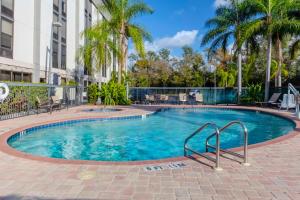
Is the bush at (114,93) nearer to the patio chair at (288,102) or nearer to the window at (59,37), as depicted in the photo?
the window at (59,37)

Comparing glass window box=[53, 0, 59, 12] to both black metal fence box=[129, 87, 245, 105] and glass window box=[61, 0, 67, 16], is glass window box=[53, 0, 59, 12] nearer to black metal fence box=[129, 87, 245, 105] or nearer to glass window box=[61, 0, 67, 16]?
glass window box=[61, 0, 67, 16]

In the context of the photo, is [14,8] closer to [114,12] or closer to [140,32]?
[114,12]

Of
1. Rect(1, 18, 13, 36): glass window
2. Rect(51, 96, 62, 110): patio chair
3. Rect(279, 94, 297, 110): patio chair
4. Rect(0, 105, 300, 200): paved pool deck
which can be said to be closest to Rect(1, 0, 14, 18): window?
Rect(1, 18, 13, 36): glass window

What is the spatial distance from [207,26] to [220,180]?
20.3 m

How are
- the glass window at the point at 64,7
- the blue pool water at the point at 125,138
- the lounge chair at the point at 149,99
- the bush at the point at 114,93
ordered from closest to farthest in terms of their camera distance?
the blue pool water at the point at 125,138, the bush at the point at 114,93, the lounge chair at the point at 149,99, the glass window at the point at 64,7

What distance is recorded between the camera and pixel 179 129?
37.6 feet

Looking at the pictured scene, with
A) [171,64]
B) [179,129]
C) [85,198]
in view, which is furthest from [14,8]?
[171,64]

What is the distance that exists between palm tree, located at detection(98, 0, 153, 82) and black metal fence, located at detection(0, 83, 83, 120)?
516 cm

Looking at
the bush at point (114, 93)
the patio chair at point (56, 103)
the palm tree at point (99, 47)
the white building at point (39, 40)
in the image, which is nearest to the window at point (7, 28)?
the white building at point (39, 40)

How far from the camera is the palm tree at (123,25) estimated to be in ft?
65.1

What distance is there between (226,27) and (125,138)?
49.7 feet

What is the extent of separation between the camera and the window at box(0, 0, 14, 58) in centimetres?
1546

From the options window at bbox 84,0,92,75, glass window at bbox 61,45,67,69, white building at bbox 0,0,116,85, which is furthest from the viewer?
window at bbox 84,0,92,75

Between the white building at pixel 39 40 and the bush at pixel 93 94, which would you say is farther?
the bush at pixel 93 94
